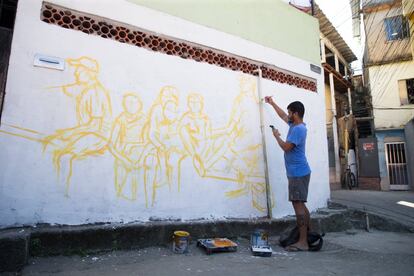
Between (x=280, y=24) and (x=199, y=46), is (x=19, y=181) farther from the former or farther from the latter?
(x=280, y=24)

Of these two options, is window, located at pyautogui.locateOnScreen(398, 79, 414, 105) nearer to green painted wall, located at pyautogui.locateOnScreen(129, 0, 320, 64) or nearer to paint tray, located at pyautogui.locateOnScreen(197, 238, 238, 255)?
green painted wall, located at pyautogui.locateOnScreen(129, 0, 320, 64)

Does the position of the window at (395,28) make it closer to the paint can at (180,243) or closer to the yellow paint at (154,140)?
the yellow paint at (154,140)

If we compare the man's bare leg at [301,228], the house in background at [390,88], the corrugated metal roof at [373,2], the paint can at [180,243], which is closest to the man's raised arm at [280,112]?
the man's bare leg at [301,228]

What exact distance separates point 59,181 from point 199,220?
1.62 meters

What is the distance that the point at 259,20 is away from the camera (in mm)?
4750

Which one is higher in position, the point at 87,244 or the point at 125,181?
the point at 125,181

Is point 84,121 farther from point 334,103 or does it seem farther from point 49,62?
point 334,103

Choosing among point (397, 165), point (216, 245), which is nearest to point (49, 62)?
point (216, 245)

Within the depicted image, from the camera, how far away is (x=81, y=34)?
3.10 meters

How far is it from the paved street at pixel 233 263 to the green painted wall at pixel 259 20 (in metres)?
2.79

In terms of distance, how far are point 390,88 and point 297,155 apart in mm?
13795

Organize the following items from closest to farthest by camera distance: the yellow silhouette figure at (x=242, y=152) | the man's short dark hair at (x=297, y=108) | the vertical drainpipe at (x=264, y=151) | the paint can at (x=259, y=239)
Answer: the paint can at (x=259, y=239) < the man's short dark hair at (x=297, y=108) < the yellow silhouette figure at (x=242, y=152) < the vertical drainpipe at (x=264, y=151)

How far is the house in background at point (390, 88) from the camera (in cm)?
1372

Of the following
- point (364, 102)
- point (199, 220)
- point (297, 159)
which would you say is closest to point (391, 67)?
point (364, 102)
